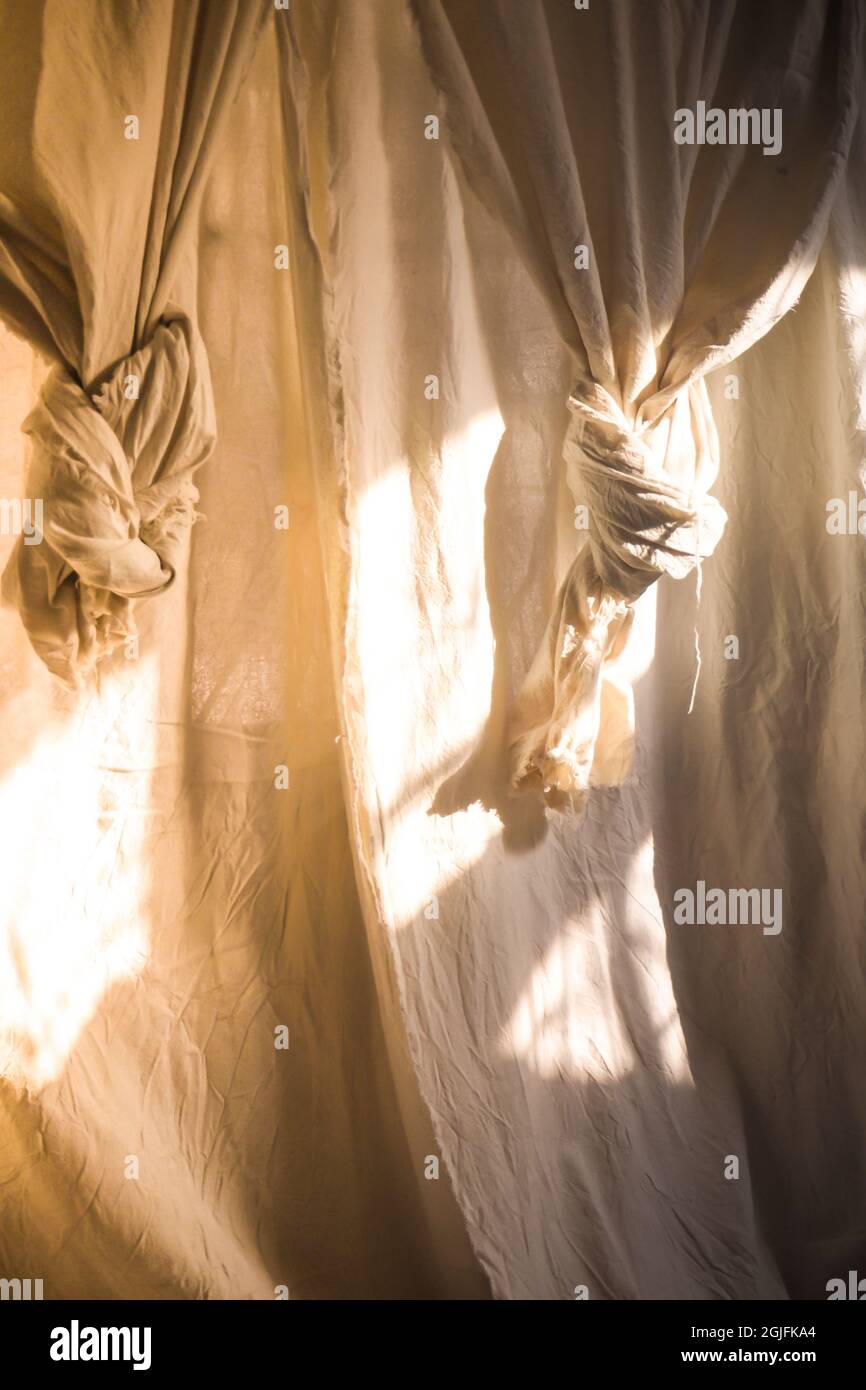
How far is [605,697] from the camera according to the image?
1.72m

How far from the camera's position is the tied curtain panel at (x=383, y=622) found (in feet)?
4.99

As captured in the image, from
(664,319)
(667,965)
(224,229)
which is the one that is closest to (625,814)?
(667,965)

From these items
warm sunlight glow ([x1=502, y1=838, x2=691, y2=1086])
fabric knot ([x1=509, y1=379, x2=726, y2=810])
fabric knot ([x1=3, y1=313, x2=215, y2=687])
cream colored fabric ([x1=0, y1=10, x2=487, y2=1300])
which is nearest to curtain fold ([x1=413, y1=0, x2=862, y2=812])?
fabric knot ([x1=509, y1=379, x2=726, y2=810])

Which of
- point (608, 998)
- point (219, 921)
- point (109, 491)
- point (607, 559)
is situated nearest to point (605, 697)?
point (607, 559)

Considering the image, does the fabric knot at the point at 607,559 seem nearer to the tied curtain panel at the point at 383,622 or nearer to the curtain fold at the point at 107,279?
the tied curtain panel at the point at 383,622

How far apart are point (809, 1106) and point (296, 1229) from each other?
3.03 feet

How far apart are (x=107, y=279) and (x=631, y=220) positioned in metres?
0.79

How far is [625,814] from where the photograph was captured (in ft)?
5.88

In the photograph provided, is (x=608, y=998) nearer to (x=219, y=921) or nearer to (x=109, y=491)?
(x=219, y=921)

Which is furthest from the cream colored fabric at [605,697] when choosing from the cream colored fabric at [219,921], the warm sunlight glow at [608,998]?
the cream colored fabric at [219,921]

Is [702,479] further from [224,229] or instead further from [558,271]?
[224,229]

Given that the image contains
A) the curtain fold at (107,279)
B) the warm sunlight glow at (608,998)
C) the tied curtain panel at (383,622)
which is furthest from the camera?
the warm sunlight glow at (608,998)

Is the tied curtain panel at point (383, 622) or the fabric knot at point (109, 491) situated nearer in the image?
the fabric knot at point (109, 491)

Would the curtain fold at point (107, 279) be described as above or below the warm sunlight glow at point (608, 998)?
above
